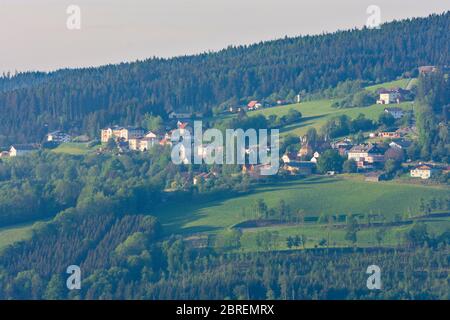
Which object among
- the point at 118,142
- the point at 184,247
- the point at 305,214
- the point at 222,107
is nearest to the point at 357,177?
the point at 305,214

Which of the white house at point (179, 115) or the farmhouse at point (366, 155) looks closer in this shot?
the farmhouse at point (366, 155)

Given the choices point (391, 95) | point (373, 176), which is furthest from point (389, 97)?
point (373, 176)

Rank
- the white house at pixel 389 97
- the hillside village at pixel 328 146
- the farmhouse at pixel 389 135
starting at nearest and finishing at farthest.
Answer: the hillside village at pixel 328 146 < the farmhouse at pixel 389 135 < the white house at pixel 389 97

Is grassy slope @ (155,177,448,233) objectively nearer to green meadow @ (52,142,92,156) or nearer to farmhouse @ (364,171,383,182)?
farmhouse @ (364,171,383,182)

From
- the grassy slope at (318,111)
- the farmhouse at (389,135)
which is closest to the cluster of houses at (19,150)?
the grassy slope at (318,111)

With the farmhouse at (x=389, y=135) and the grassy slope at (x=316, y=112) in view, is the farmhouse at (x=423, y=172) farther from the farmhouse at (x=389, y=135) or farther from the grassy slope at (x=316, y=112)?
the grassy slope at (x=316, y=112)

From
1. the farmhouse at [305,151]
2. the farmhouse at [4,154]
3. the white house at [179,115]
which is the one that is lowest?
the farmhouse at [305,151]
